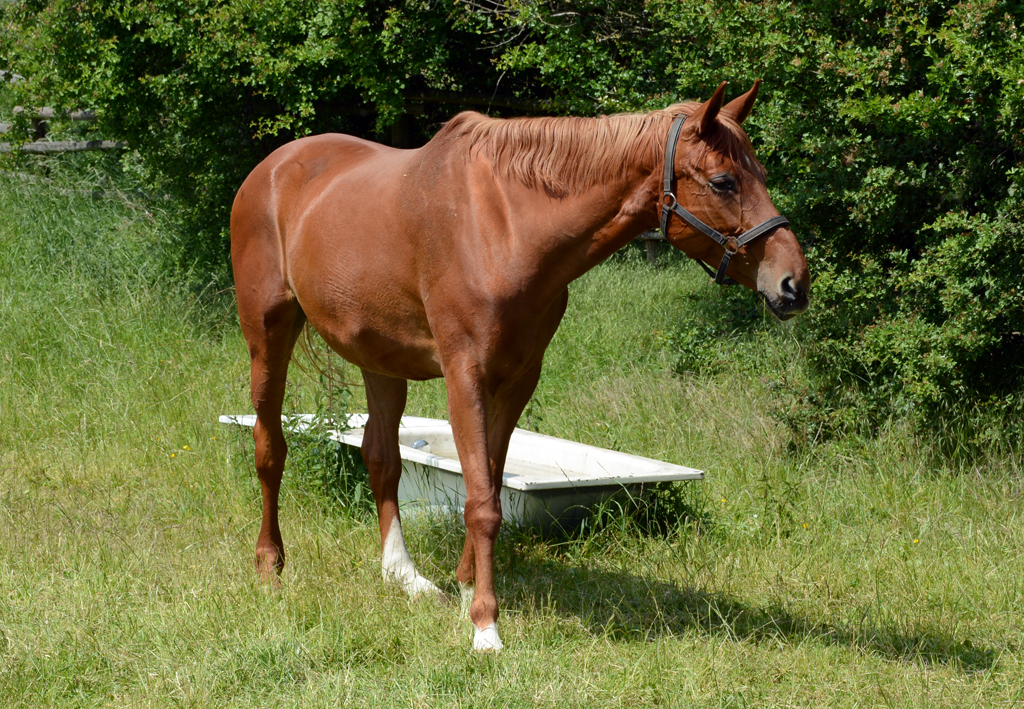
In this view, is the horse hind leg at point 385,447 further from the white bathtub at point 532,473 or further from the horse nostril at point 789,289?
the horse nostril at point 789,289

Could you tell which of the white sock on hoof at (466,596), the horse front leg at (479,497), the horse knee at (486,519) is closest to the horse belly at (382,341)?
the horse front leg at (479,497)

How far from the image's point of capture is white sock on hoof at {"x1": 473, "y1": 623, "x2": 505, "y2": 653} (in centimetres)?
338

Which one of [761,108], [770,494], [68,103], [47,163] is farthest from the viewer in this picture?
[47,163]

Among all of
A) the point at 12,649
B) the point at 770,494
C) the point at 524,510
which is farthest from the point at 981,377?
the point at 12,649

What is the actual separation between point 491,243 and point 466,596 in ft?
5.03

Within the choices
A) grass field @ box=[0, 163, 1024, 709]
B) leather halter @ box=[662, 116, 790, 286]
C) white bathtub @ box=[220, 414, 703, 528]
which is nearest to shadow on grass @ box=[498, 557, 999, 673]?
grass field @ box=[0, 163, 1024, 709]

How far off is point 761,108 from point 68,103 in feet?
21.4

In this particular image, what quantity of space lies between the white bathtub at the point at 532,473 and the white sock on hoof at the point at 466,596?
→ 666 mm

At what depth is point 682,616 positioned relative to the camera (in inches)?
153

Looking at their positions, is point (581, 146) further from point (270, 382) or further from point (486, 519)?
point (270, 382)

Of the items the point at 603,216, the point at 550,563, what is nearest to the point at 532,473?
the point at 550,563

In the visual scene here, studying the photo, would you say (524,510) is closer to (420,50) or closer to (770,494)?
(770,494)

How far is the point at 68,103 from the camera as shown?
8766 mm

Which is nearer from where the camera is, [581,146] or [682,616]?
[581,146]
